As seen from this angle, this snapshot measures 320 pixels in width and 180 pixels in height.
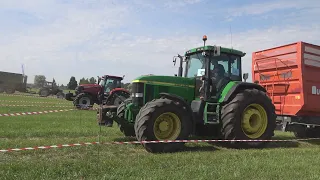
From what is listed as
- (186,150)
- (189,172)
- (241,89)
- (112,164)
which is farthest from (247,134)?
(112,164)

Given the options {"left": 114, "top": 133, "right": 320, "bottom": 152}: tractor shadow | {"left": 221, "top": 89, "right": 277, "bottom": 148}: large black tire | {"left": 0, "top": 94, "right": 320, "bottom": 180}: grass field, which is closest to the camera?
{"left": 0, "top": 94, "right": 320, "bottom": 180}: grass field

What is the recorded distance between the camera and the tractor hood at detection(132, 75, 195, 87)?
7.88 meters

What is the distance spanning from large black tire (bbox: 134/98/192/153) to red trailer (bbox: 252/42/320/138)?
3709 mm

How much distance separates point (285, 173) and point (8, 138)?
6.70 meters

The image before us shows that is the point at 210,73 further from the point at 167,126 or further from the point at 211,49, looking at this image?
the point at 167,126

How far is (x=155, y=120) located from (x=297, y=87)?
185 inches

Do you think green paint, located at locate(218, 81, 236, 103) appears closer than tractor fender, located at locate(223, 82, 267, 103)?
No

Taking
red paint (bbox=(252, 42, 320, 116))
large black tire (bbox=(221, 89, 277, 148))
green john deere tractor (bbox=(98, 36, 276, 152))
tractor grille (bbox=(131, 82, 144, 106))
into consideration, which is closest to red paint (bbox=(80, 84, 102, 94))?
green john deere tractor (bbox=(98, 36, 276, 152))

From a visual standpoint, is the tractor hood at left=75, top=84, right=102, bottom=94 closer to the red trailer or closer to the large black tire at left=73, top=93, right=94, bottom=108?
the large black tire at left=73, top=93, right=94, bottom=108

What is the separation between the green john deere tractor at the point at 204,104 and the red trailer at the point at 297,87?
1.31 metres

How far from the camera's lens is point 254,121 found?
28.3ft

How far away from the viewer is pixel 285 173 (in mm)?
5480

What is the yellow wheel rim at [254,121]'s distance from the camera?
834cm

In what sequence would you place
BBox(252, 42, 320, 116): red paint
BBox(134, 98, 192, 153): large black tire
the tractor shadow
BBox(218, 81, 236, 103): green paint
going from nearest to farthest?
BBox(134, 98, 192, 153): large black tire < the tractor shadow < BBox(218, 81, 236, 103): green paint < BBox(252, 42, 320, 116): red paint
